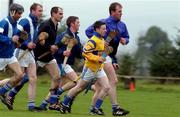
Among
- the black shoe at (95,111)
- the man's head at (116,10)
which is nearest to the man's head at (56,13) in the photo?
the man's head at (116,10)

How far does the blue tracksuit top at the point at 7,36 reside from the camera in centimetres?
1392

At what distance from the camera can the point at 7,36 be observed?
14.0 meters

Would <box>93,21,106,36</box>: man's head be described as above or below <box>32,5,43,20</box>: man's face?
below

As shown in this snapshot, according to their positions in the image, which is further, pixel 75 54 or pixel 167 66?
pixel 167 66

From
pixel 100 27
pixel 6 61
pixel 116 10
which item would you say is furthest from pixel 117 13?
pixel 6 61

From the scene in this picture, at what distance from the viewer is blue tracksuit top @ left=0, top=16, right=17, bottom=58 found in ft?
45.7

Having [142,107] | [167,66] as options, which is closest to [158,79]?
[167,66]

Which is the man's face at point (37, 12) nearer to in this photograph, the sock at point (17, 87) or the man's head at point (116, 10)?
the sock at point (17, 87)

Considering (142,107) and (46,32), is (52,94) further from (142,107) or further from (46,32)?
(142,107)

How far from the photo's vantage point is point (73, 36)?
15.2 metres

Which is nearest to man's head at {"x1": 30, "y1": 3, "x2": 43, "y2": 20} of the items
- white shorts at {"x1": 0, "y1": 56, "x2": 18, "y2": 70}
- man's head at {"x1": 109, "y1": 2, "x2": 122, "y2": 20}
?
white shorts at {"x1": 0, "y1": 56, "x2": 18, "y2": 70}

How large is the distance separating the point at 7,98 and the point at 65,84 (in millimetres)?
1358

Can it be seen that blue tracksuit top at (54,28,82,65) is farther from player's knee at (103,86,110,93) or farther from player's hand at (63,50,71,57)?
player's knee at (103,86,110,93)

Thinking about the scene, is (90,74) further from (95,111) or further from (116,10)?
(116,10)
